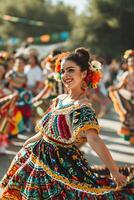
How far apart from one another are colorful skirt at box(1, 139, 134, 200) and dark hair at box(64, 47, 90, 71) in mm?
596

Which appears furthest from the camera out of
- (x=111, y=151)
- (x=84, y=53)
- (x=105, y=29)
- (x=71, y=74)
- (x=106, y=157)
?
(x=105, y=29)

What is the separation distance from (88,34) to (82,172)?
35.1 metres

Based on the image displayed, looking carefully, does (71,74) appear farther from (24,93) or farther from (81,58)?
(24,93)

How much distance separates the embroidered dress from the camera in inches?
154

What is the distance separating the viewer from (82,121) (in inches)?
153

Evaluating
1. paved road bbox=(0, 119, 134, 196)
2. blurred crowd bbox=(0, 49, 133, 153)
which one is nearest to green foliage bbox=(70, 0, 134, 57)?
blurred crowd bbox=(0, 49, 133, 153)

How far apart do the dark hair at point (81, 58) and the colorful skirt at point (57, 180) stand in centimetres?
60

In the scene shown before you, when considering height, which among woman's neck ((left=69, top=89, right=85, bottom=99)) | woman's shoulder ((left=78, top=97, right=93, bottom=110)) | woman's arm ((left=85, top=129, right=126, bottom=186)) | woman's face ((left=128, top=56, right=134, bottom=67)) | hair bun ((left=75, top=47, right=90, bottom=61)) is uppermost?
woman's face ((left=128, top=56, right=134, bottom=67))

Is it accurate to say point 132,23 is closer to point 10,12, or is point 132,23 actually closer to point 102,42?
point 102,42

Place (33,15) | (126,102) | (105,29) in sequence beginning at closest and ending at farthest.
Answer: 1. (126,102)
2. (105,29)
3. (33,15)

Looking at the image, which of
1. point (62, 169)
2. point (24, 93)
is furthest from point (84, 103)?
point (24, 93)

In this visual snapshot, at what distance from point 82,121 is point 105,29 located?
34.0 meters

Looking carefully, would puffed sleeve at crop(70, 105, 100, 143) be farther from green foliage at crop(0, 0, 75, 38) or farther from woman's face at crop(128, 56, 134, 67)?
green foliage at crop(0, 0, 75, 38)

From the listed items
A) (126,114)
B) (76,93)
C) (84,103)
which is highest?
(126,114)
